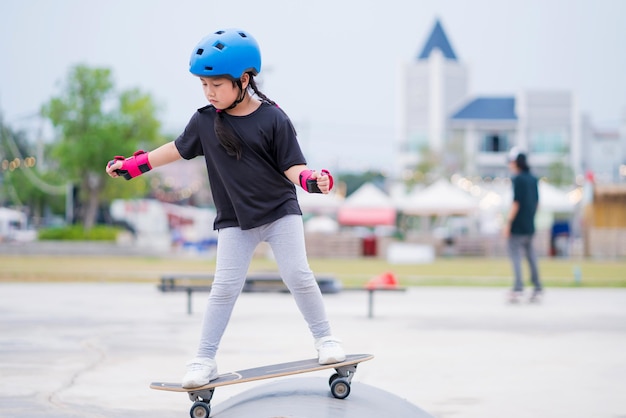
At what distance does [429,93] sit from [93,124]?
50.7 meters

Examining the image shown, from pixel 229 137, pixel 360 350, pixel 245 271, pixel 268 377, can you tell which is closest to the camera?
pixel 268 377

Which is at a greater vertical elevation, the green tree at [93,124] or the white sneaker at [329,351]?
the green tree at [93,124]

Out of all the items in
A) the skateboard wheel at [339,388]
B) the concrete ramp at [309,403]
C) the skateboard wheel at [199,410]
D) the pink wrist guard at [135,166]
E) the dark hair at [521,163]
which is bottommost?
the skateboard wheel at [199,410]

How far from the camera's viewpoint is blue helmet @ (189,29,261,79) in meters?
4.49

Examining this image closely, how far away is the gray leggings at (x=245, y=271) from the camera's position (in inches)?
183

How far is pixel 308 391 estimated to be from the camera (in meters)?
4.52

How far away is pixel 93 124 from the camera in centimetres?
4353

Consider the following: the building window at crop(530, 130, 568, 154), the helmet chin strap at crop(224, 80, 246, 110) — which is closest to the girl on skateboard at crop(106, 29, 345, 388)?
the helmet chin strap at crop(224, 80, 246, 110)

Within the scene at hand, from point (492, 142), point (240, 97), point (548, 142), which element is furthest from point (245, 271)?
point (548, 142)

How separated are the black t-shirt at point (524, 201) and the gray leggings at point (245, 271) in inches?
334

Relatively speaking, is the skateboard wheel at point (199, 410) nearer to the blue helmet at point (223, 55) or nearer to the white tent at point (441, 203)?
the blue helmet at point (223, 55)

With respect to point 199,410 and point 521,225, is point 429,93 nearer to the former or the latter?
point 521,225

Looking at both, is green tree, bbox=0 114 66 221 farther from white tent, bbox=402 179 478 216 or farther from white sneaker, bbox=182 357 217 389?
white sneaker, bbox=182 357 217 389

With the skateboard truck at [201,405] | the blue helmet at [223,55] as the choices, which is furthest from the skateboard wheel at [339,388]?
the blue helmet at [223,55]
